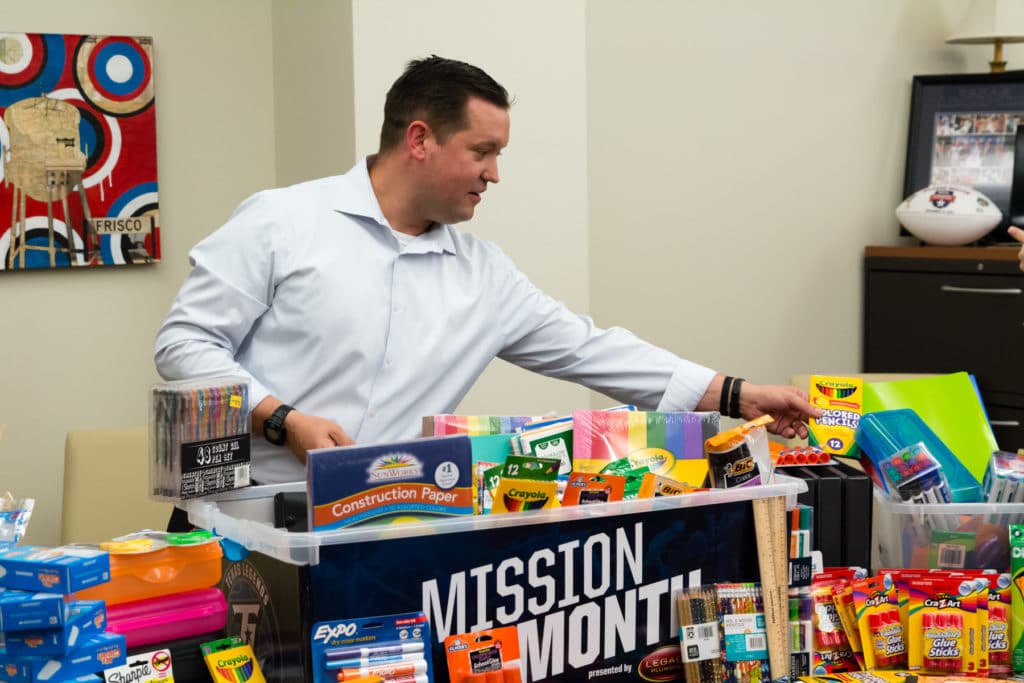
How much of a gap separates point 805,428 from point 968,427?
26cm

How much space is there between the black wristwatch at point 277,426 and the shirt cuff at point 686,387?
2.19 ft

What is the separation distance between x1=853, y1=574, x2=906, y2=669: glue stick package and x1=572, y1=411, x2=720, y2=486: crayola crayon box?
254 millimetres

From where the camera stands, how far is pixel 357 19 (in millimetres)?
2816

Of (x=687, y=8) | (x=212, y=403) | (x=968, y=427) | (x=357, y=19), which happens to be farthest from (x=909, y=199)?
(x=212, y=403)

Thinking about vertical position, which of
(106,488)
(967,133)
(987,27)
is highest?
(987,27)

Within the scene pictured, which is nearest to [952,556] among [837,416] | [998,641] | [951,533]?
[951,533]

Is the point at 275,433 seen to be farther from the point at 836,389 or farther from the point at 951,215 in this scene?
the point at 951,215

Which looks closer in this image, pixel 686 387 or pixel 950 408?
pixel 950 408

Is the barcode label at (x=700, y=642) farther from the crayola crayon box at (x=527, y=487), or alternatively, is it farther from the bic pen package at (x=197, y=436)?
the bic pen package at (x=197, y=436)

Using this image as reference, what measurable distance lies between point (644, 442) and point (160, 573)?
2.05 feet

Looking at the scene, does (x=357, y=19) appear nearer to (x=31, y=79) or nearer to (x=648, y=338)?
(x=31, y=79)

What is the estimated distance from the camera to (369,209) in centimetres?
212

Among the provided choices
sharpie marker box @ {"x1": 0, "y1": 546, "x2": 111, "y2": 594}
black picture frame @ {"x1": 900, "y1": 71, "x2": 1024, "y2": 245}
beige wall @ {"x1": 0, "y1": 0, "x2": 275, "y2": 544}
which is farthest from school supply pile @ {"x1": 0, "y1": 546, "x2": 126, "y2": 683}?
black picture frame @ {"x1": 900, "y1": 71, "x2": 1024, "y2": 245}

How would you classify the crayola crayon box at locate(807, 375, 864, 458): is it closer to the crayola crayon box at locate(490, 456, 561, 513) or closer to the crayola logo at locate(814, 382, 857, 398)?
the crayola logo at locate(814, 382, 857, 398)
